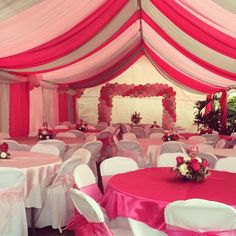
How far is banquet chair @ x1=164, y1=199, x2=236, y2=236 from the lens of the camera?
2.68 metres

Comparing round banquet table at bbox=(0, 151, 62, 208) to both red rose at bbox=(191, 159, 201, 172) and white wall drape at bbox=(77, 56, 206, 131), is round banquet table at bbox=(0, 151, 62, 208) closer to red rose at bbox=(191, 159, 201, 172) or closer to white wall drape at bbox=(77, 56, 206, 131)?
red rose at bbox=(191, 159, 201, 172)

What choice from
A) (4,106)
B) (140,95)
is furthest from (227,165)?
(140,95)

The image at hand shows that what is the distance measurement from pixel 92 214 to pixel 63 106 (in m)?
11.0

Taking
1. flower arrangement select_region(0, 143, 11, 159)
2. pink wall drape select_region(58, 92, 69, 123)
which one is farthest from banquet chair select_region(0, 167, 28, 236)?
pink wall drape select_region(58, 92, 69, 123)

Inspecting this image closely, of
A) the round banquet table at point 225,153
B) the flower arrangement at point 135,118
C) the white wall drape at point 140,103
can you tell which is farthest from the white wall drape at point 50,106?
the round banquet table at point 225,153

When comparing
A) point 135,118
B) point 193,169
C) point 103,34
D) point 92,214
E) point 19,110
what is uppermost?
point 103,34

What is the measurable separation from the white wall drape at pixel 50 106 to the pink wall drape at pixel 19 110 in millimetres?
1729

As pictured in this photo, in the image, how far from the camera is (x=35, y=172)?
468 cm

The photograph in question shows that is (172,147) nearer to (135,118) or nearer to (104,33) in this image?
(104,33)

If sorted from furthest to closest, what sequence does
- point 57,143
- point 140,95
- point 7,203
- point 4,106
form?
point 140,95 → point 4,106 → point 57,143 → point 7,203

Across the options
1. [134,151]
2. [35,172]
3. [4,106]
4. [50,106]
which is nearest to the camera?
[35,172]

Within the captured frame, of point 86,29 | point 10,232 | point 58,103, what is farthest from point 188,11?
point 58,103

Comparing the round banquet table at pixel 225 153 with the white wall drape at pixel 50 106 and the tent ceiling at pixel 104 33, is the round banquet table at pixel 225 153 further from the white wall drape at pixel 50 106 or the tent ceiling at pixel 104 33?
the white wall drape at pixel 50 106

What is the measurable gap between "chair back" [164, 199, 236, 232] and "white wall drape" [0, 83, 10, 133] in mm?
6696
